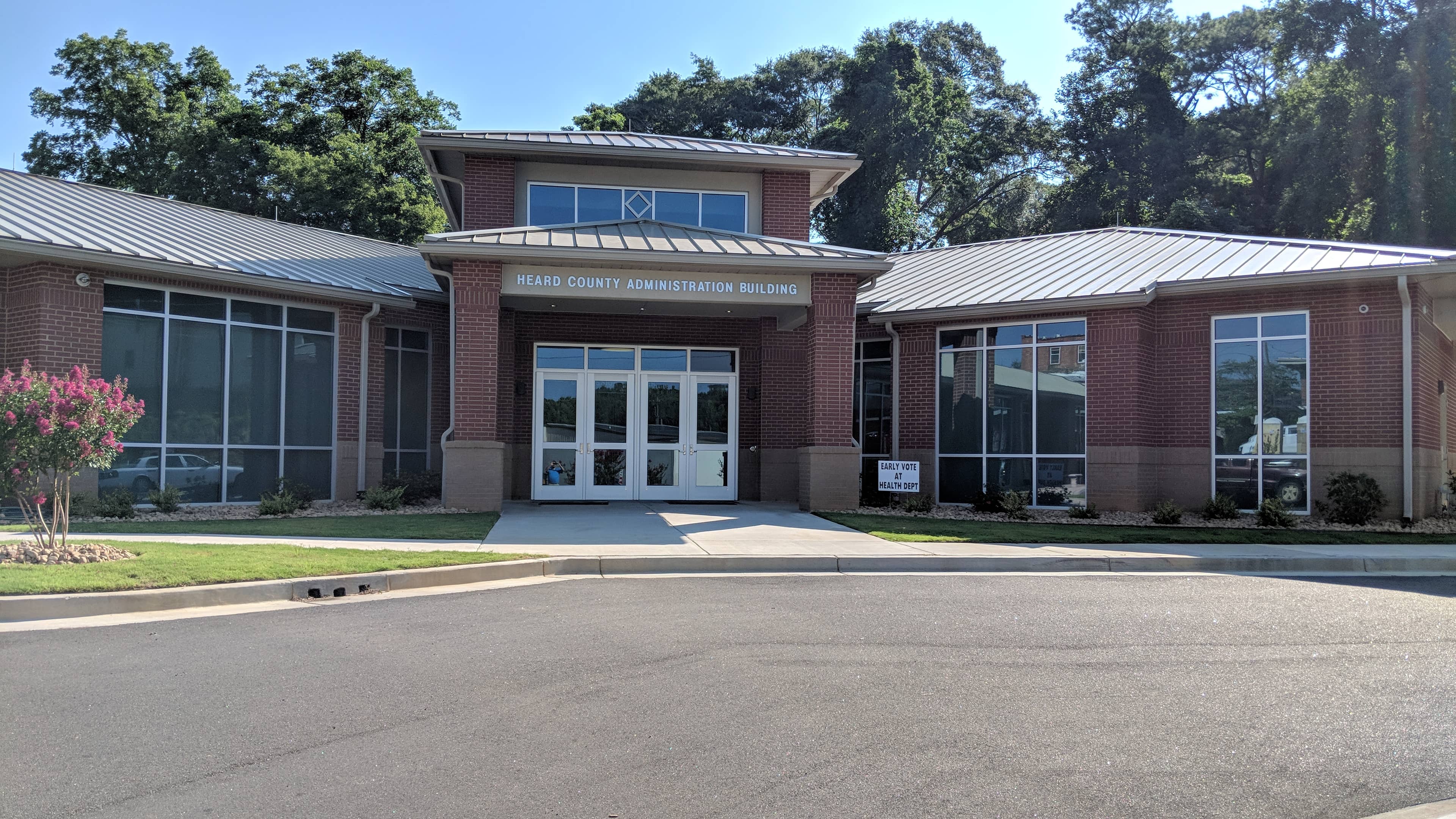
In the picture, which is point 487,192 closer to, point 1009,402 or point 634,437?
point 634,437

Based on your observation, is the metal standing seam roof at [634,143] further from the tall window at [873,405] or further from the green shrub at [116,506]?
the green shrub at [116,506]

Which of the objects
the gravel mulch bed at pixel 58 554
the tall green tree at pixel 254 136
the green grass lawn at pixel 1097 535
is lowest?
the green grass lawn at pixel 1097 535

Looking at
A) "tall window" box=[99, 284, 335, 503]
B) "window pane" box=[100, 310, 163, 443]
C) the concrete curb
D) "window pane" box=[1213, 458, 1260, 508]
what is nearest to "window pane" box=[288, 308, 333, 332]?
"tall window" box=[99, 284, 335, 503]

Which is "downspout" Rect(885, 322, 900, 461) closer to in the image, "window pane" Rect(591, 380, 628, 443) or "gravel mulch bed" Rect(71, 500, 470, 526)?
"window pane" Rect(591, 380, 628, 443)

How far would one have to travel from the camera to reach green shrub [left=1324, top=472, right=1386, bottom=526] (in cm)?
1619

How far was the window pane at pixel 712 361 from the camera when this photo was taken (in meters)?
20.7

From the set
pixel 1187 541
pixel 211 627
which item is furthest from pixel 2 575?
pixel 1187 541

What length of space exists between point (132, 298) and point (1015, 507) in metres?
14.7

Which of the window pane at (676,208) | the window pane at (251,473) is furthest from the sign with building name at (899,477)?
the window pane at (251,473)

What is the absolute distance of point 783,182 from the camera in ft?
→ 70.8

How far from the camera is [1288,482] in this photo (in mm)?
17312

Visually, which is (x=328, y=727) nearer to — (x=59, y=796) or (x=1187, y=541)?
(x=59, y=796)

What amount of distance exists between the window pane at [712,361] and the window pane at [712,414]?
28 centimetres

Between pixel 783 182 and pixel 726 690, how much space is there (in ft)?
54.6
